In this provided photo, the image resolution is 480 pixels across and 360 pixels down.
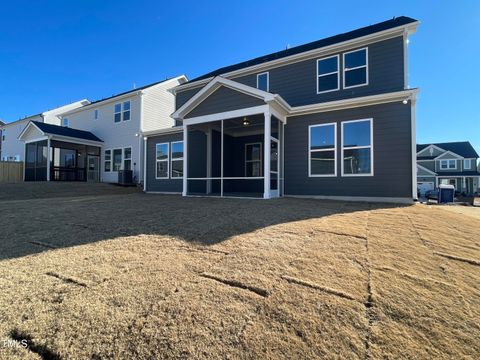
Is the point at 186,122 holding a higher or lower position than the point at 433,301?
higher

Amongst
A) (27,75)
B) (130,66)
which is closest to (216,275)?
(130,66)

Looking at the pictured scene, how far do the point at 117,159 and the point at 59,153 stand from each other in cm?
622

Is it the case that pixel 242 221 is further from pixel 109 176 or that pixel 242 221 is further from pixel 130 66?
pixel 130 66

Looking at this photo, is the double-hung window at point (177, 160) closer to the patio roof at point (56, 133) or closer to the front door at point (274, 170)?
the front door at point (274, 170)

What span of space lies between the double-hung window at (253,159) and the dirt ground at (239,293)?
8161 mm

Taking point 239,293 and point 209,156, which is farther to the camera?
point 209,156

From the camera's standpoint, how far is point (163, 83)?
A: 1886cm

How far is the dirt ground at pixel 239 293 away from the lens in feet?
5.47

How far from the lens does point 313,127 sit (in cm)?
944

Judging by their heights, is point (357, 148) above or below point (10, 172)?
above

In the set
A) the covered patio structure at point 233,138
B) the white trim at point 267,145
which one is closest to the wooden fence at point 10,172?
the covered patio structure at point 233,138

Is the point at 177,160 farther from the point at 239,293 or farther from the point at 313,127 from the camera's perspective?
the point at 239,293

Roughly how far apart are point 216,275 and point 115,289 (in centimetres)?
100

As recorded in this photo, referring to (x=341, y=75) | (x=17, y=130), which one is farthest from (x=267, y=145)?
(x=17, y=130)
